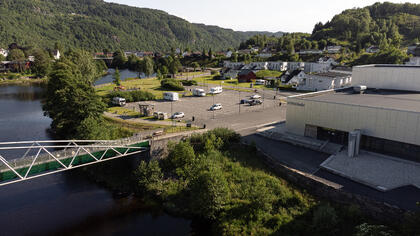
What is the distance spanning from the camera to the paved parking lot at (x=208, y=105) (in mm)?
44284

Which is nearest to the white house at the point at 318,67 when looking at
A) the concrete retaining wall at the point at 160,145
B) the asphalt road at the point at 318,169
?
the asphalt road at the point at 318,169

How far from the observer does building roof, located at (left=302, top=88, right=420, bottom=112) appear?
92.2 ft

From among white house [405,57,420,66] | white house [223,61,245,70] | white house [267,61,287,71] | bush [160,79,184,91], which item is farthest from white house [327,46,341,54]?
bush [160,79,184,91]

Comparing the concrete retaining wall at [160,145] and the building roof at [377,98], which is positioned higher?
the building roof at [377,98]

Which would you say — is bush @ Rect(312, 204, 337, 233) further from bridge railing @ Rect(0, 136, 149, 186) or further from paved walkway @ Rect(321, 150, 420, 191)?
bridge railing @ Rect(0, 136, 149, 186)

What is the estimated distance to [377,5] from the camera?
7830 inches

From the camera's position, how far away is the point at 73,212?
22641mm

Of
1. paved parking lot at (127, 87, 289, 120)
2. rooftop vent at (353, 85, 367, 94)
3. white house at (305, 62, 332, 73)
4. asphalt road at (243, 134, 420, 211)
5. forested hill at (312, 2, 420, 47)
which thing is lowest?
asphalt road at (243, 134, 420, 211)

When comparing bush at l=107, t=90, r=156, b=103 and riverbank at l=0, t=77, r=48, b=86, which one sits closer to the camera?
bush at l=107, t=90, r=156, b=103

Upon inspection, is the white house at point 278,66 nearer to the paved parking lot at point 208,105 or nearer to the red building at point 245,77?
the red building at point 245,77

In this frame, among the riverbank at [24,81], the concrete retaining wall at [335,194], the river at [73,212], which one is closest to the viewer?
the concrete retaining wall at [335,194]

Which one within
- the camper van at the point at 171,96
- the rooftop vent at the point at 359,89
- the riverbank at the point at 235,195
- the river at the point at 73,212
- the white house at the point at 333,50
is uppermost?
the white house at the point at 333,50

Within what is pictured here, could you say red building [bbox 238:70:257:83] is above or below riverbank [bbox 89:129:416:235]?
above

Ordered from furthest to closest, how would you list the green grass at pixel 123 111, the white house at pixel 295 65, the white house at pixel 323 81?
the white house at pixel 295 65, the white house at pixel 323 81, the green grass at pixel 123 111
